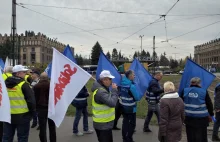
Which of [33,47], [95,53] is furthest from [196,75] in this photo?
[33,47]

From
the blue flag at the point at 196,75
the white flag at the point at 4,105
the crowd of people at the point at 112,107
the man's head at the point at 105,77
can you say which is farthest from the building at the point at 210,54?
the white flag at the point at 4,105

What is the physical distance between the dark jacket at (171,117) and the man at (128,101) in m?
1.28

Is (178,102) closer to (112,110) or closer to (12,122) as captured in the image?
(112,110)

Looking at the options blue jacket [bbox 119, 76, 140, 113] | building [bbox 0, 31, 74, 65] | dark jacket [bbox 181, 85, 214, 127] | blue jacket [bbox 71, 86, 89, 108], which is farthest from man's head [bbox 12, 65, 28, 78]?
building [bbox 0, 31, 74, 65]

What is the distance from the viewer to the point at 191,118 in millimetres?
5785

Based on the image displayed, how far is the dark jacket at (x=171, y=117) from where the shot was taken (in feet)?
16.8

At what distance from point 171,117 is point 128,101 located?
1.50 m

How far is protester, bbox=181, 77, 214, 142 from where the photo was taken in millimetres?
5652

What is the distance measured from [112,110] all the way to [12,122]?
2.02m

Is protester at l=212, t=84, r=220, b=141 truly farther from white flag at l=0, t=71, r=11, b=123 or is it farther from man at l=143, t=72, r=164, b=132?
white flag at l=0, t=71, r=11, b=123

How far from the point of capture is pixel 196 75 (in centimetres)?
654

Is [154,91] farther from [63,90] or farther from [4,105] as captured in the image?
[4,105]

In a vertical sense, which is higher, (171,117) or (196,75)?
(196,75)

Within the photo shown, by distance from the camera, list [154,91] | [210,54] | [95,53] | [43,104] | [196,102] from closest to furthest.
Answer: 1. [196,102]
2. [43,104]
3. [154,91]
4. [95,53]
5. [210,54]
